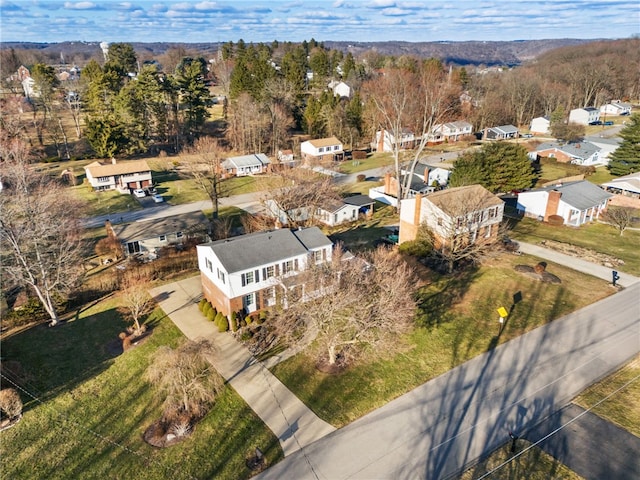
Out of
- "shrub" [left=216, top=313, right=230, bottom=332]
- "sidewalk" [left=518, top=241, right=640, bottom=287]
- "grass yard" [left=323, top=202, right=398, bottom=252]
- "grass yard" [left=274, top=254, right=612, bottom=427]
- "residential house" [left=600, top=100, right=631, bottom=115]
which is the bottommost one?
"grass yard" [left=323, top=202, right=398, bottom=252]

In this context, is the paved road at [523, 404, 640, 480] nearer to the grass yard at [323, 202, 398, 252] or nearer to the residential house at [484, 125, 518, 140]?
the grass yard at [323, 202, 398, 252]

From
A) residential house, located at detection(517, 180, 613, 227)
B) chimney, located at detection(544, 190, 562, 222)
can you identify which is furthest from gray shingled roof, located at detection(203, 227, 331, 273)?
residential house, located at detection(517, 180, 613, 227)

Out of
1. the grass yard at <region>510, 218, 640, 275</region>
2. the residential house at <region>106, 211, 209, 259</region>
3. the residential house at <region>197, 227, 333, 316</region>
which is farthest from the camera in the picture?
the grass yard at <region>510, 218, 640, 275</region>

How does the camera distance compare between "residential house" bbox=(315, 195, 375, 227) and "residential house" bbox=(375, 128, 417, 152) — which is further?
"residential house" bbox=(375, 128, 417, 152)

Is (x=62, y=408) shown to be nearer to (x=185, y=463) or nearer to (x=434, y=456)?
(x=185, y=463)

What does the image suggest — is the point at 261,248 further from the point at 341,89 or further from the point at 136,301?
the point at 341,89

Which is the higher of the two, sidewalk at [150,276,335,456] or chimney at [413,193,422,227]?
chimney at [413,193,422,227]

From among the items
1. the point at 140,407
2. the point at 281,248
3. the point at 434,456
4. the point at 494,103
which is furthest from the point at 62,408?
the point at 494,103
